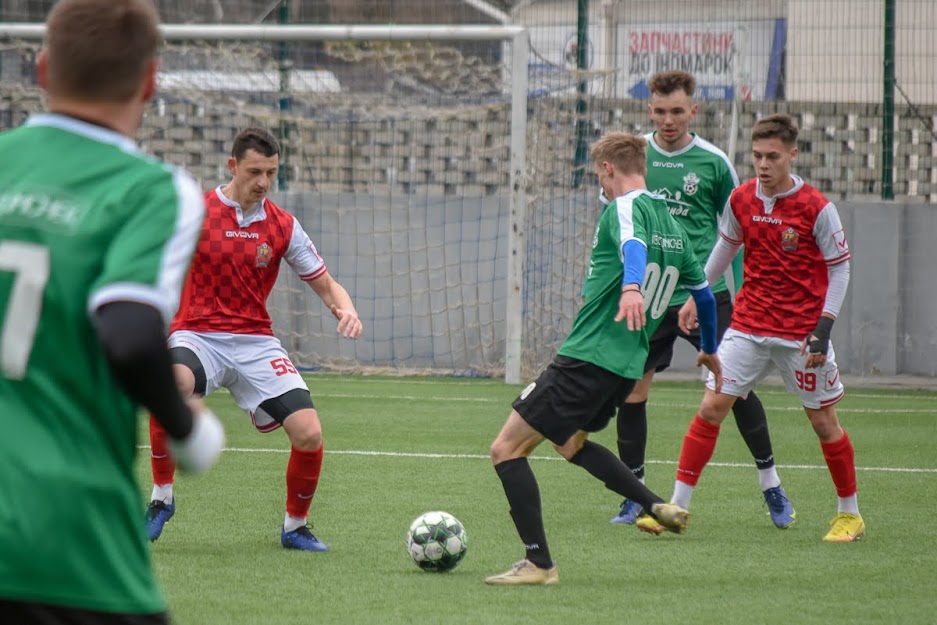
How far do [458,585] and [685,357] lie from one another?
31.0 ft

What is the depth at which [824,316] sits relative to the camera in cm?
631

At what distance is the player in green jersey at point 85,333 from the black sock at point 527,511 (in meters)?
3.10

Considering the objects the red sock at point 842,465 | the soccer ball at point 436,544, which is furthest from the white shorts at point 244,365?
the red sock at point 842,465

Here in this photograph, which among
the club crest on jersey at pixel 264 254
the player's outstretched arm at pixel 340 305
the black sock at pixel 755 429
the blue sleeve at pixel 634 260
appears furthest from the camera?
the black sock at pixel 755 429

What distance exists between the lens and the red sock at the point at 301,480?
19.7ft

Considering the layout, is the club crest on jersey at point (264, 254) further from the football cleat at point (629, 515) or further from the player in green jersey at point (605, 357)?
the football cleat at point (629, 515)

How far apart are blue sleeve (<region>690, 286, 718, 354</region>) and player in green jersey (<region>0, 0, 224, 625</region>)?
3.91m

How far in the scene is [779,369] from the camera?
667cm

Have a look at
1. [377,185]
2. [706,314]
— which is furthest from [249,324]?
[377,185]

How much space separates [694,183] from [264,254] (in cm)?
240

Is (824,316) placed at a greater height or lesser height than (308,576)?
greater

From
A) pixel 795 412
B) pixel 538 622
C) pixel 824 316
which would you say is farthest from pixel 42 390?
pixel 795 412

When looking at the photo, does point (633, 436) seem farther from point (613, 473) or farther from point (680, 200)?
point (613, 473)

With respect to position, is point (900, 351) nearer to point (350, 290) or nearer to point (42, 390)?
point (350, 290)
